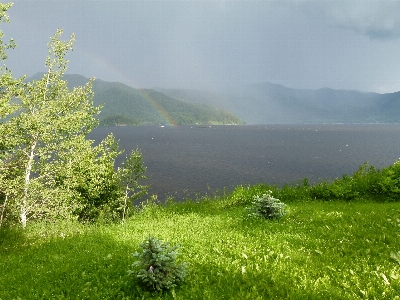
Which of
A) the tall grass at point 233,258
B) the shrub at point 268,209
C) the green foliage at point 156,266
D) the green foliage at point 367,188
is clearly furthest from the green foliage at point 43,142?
the green foliage at point 367,188

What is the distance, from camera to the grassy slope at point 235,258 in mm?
6855

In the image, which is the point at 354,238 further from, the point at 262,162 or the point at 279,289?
the point at 262,162

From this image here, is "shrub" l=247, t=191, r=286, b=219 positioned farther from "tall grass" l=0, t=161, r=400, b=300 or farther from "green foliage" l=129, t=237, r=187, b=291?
"green foliage" l=129, t=237, r=187, b=291

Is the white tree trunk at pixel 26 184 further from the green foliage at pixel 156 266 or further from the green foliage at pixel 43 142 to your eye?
the green foliage at pixel 156 266

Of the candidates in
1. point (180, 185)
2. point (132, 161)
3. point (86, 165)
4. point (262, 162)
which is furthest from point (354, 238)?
point (262, 162)

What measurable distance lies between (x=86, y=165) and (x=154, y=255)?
1626cm

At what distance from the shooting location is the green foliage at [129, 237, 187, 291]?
22.5 ft

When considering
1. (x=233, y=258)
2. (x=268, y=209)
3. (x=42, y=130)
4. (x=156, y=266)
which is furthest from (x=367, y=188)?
(x=42, y=130)

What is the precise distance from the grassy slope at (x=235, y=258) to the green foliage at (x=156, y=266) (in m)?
0.31

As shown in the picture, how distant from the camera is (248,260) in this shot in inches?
339

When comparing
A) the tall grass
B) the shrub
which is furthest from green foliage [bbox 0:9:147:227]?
the shrub

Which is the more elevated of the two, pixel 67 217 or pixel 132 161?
pixel 132 161

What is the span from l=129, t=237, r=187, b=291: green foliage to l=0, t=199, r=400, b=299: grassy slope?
31 centimetres

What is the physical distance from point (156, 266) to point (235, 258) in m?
2.95
